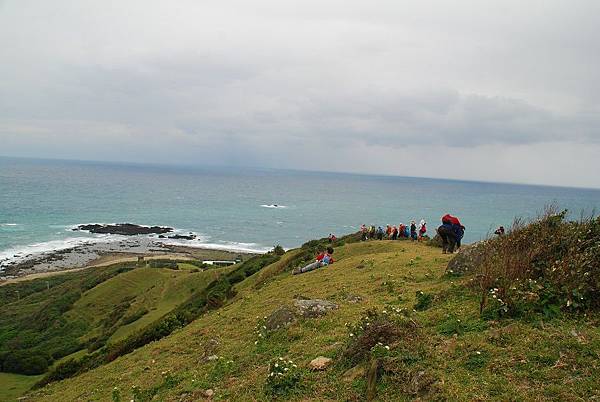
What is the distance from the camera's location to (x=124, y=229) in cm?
10575

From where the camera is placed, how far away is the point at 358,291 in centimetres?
1555

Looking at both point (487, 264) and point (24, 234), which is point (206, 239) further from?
point (487, 264)

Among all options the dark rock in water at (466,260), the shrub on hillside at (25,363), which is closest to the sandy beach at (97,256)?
the shrub on hillside at (25,363)

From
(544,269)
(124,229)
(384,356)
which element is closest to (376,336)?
(384,356)

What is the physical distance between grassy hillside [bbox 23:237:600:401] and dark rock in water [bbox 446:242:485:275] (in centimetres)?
55

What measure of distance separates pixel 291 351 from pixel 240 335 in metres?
Result: 3.90

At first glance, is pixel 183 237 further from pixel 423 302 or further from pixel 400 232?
pixel 423 302

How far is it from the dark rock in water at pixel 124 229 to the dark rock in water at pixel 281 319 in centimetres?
9922

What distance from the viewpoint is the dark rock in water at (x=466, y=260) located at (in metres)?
14.1

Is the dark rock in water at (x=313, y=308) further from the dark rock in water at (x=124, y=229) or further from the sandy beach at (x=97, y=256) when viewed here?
the dark rock in water at (x=124, y=229)

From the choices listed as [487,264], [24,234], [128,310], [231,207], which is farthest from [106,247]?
[487,264]

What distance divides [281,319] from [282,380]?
402cm

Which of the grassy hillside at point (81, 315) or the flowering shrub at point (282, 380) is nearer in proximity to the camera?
the flowering shrub at point (282, 380)

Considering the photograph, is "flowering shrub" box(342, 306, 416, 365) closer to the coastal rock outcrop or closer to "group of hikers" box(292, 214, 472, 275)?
"group of hikers" box(292, 214, 472, 275)
